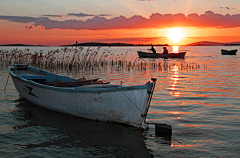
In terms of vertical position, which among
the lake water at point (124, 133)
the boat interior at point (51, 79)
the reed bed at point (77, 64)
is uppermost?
the reed bed at point (77, 64)

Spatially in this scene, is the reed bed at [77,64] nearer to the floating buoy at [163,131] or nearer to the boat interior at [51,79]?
the boat interior at [51,79]

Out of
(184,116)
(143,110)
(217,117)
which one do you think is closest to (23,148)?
(143,110)

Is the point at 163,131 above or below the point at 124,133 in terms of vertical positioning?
above

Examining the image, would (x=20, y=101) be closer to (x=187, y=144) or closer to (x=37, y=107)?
(x=37, y=107)

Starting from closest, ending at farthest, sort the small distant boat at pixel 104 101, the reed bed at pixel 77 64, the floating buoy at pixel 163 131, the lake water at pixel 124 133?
the lake water at pixel 124 133 < the floating buoy at pixel 163 131 < the small distant boat at pixel 104 101 < the reed bed at pixel 77 64

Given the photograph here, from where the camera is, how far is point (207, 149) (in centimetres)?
609

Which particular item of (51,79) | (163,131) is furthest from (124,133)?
(51,79)

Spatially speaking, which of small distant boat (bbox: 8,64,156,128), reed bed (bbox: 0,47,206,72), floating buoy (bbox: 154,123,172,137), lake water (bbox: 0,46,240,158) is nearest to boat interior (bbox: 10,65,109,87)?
small distant boat (bbox: 8,64,156,128)

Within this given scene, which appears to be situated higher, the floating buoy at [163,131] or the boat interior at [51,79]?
the boat interior at [51,79]

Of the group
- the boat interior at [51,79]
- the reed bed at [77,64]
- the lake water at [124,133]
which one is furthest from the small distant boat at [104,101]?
the reed bed at [77,64]

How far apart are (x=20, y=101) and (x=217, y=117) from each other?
9.27 m

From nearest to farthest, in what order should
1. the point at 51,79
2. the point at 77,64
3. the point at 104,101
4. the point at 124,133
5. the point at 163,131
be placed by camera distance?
the point at 163,131 < the point at 124,133 < the point at 104,101 < the point at 51,79 < the point at 77,64

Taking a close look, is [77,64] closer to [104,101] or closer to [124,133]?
[104,101]

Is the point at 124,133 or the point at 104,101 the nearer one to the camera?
the point at 124,133
